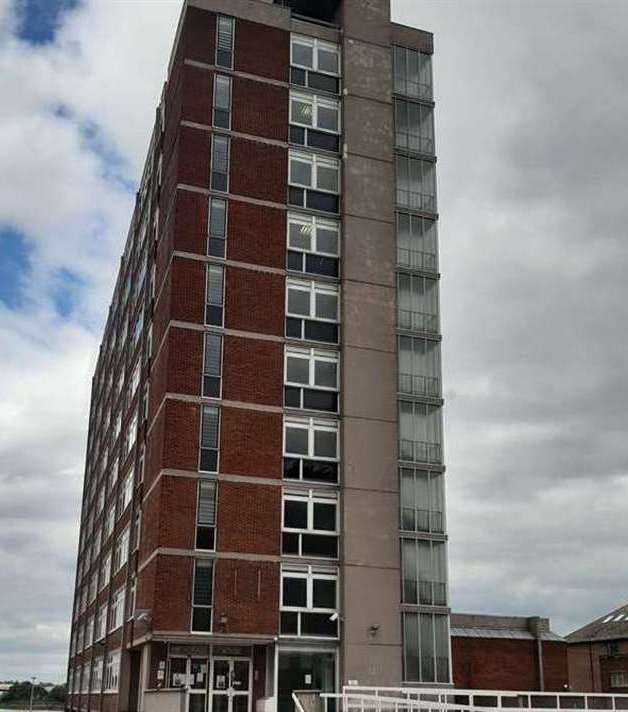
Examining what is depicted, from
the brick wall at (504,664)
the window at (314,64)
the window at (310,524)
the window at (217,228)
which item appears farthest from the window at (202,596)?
the window at (314,64)

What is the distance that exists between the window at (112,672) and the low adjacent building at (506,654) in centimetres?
1525

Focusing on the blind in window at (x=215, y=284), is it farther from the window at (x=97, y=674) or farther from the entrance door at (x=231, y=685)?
the window at (x=97, y=674)

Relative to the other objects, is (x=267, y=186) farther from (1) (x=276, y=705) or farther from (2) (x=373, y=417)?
(1) (x=276, y=705)

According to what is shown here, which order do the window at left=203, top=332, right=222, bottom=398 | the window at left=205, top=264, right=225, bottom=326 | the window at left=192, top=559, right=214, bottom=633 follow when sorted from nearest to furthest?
the window at left=192, top=559, right=214, bottom=633, the window at left=203, top=332, right=222, bottom=398, the window at left=205, top=264, right=225, bottom=326

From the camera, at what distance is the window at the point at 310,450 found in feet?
123

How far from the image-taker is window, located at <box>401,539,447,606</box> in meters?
38.0

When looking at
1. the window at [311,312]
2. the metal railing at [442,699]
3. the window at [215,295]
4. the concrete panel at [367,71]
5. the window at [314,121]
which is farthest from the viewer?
the concrete panel at [367,71]

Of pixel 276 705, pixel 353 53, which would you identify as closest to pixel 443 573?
pixel 276 705

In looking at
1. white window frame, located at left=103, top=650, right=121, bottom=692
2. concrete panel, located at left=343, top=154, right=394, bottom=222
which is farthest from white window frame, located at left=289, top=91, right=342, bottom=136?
white window frame, located at left=103, top=650, right=121, bottom=692

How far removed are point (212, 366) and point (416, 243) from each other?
36.6 feet

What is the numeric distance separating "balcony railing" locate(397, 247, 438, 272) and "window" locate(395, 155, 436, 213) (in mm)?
2104

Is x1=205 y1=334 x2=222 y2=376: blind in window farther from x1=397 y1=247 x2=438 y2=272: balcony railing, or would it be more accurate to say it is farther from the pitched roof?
the pitched roof

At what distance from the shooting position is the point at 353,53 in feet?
145

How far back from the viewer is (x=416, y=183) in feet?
144
